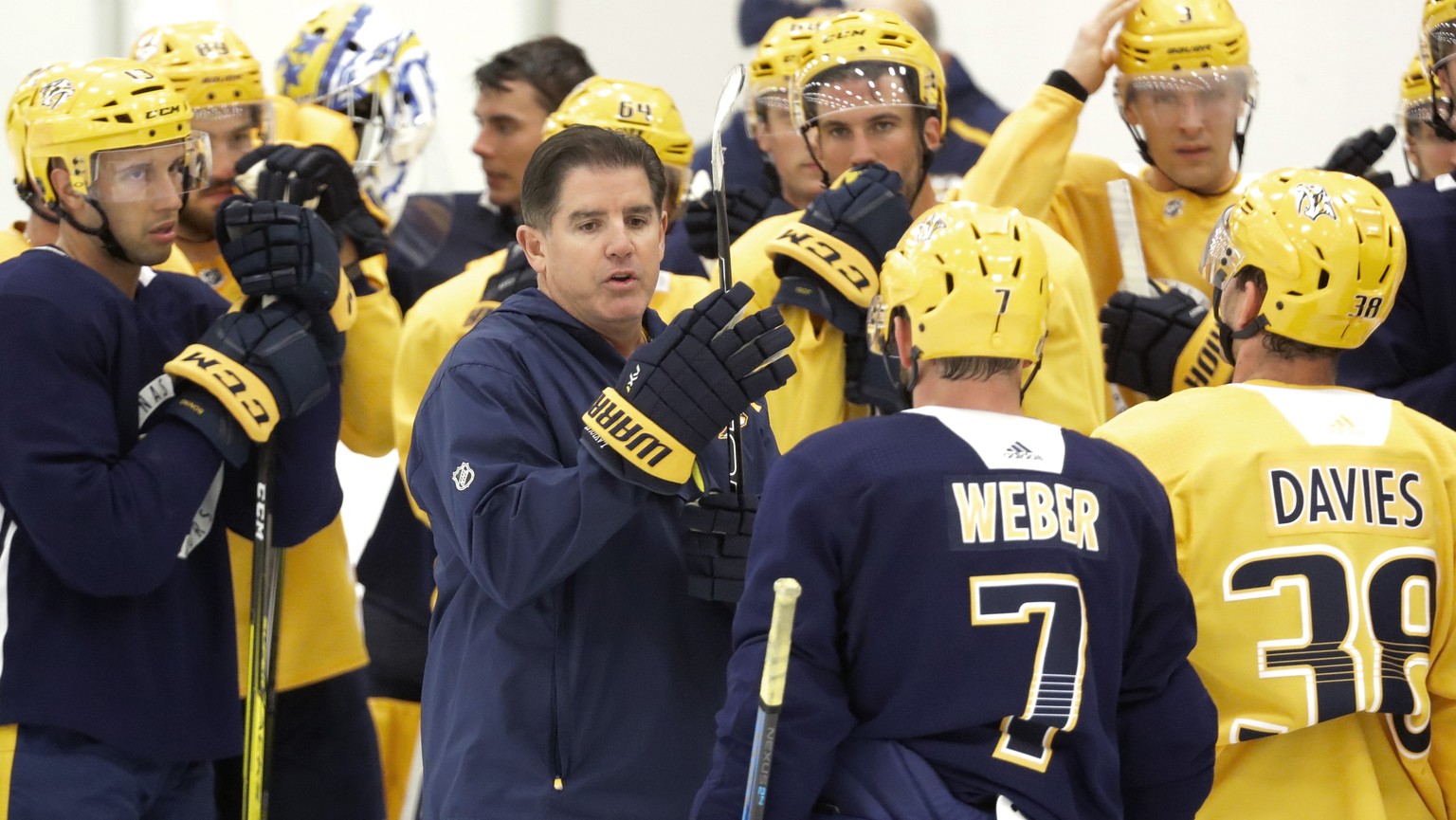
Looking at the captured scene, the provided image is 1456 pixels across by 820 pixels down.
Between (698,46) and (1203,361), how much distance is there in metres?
3.63

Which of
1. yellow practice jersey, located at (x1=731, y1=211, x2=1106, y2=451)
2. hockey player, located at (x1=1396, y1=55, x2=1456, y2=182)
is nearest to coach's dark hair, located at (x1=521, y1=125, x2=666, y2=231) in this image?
yellow practice jersey, located at (x1=731, y1=211, x2=1106, y2=451)

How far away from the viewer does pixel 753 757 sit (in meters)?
1.93

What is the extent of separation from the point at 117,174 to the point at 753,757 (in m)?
1.68

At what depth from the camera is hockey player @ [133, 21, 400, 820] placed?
3568 millimetres

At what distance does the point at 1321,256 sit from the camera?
2.40 metres

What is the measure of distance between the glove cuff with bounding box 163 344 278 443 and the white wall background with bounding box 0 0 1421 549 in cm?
195

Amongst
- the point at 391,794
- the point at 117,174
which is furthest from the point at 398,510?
the point at 117,174

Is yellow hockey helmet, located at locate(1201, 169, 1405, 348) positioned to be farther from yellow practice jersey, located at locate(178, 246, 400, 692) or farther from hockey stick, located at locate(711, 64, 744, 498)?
yellow practice jersey, located at locate(178, 246, 400, 692)

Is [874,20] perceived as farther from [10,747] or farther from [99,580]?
[10,747]

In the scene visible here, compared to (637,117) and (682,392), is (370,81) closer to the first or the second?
(637,117)

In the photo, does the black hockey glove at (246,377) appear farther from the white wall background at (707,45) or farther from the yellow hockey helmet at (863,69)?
the white wall background at (707,45)

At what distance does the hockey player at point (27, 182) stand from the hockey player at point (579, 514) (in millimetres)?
1081

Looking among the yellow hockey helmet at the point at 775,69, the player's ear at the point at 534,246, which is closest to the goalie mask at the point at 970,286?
the player's ear at the point at 534,246

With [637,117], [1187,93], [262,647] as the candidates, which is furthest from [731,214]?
[262,647]
